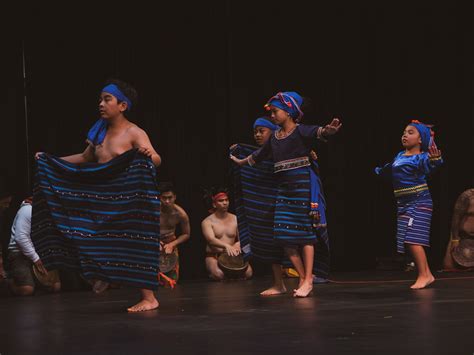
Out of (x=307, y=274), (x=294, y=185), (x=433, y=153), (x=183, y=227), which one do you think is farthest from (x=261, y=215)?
(x=183, y=227)

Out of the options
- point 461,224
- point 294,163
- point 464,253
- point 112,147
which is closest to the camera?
point 112,147

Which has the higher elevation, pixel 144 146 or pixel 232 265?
pixel 144 146

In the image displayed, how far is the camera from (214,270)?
25.4 feet

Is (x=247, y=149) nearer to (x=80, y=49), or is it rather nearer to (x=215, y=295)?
(x=215, y=295)

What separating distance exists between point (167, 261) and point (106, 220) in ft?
8.99

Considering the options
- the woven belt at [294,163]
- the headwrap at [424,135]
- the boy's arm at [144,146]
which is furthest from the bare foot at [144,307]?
the headwrap at [424,135]

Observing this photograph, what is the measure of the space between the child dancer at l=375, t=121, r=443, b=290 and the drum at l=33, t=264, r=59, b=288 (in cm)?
255

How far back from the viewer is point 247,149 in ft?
19.9

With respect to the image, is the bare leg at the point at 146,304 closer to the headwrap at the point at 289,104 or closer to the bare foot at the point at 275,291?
the bare foot at the point at 275,291

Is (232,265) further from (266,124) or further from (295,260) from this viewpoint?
(295,260)

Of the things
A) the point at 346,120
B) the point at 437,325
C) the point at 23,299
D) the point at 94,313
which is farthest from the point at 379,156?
the point at 437,325

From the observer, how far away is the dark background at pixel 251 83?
7250 millimetres

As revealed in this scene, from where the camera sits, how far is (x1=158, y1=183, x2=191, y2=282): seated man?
7.56 m

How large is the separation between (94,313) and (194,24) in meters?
3.72
